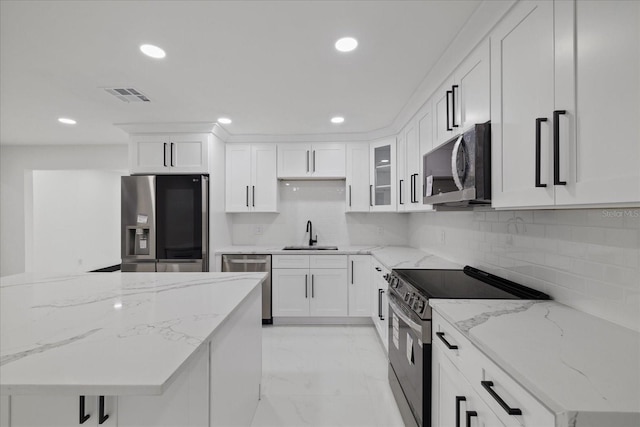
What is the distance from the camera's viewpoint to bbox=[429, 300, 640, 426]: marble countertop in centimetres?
70

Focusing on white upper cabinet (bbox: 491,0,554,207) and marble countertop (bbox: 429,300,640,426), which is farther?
white upper cabinet (bbox: 491,0,554,207)

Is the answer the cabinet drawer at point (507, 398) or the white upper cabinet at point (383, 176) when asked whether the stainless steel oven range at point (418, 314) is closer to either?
the cabinet drawer at point (507, 398)

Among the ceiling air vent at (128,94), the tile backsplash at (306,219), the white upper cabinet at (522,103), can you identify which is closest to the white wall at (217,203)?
the tile backsplash at (306,219)

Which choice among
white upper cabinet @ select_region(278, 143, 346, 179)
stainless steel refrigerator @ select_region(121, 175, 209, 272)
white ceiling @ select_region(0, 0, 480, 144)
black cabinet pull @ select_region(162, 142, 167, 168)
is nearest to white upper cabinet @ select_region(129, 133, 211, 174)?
black cabinet pull @ select_region(162, 142, 167, 168)

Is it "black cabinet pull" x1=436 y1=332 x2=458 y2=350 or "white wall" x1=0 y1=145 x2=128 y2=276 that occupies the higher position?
"white wall" x1=0 y1=145 x2=128 y2=276

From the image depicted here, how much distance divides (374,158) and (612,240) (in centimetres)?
278

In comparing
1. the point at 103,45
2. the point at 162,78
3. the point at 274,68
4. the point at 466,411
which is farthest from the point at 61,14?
the point at 466,411

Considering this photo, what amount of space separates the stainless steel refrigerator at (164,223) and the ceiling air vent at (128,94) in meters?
0.94

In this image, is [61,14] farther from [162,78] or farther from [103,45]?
[162,78]

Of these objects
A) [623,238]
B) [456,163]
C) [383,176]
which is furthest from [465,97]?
[383,176]

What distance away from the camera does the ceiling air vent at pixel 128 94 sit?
2.50 meters

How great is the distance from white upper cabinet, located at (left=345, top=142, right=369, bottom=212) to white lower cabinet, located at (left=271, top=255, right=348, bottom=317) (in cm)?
75

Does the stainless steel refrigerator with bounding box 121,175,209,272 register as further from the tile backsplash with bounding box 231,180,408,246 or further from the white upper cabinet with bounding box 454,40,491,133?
the white upper cabinet with bounding box 454,40,491,133

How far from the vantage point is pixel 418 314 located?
5.19 feet
